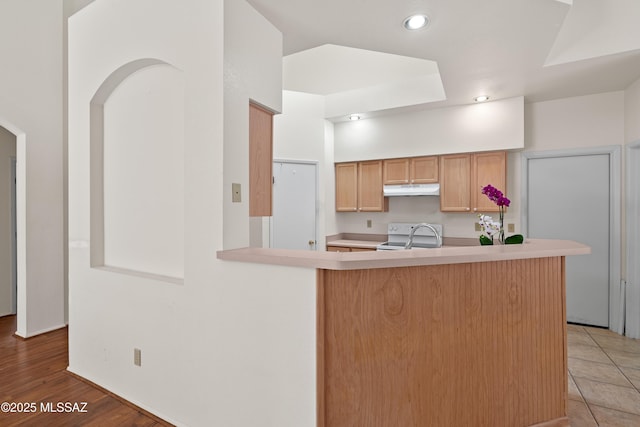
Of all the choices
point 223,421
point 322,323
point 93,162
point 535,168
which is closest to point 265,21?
point 93,162

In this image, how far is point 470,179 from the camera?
4.23 m

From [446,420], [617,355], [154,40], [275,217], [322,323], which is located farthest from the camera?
[275,217]

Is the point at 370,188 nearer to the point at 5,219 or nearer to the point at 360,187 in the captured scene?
the point at 360,187

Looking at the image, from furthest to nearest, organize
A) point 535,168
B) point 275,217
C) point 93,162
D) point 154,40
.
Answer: point 275,217 < point 535,168 < point 93,162 < point 154,40

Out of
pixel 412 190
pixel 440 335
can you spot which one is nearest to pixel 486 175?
pixel 412 190

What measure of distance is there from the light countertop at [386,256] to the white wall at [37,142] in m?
2.94

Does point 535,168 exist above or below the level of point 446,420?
above

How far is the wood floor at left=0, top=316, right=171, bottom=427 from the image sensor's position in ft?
6.92

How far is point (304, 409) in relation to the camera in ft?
5.17

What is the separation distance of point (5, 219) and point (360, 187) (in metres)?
4.64

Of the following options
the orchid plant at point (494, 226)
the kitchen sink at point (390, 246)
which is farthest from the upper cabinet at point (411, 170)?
the orchid plant at point (494, 226)

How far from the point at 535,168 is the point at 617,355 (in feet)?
7.08

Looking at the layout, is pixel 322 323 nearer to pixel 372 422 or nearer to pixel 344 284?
pixel 344 284

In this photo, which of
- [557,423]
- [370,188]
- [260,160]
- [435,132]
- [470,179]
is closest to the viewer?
[557,423]
